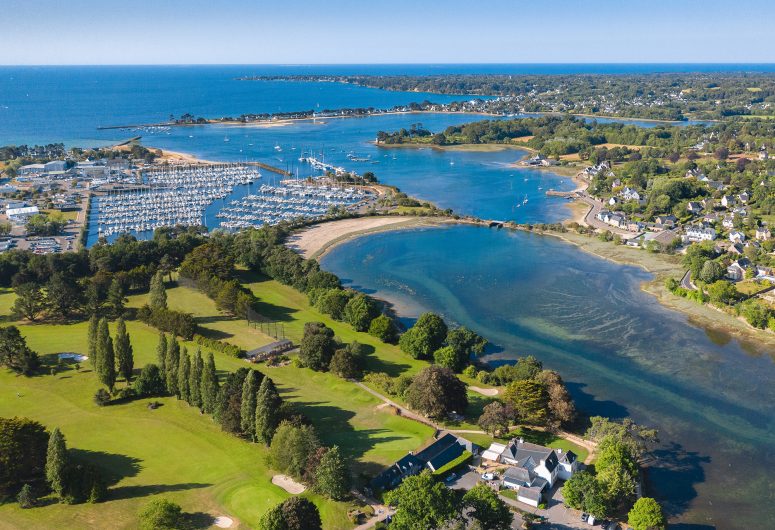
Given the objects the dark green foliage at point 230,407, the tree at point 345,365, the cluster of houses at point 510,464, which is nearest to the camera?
the cluster of houses at point 510,464

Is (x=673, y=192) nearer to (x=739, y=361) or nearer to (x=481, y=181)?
(x=481, y=181)

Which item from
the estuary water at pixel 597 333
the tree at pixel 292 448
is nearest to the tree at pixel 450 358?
the estuary water at pixel 597 333

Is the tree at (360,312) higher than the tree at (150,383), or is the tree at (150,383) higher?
the tree at (360,312)

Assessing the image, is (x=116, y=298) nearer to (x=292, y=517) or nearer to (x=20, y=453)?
(x=20, y=453)

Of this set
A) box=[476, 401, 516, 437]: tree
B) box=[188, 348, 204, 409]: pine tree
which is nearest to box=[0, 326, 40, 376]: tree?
box=[188, 348, 204, 409]: pine tree

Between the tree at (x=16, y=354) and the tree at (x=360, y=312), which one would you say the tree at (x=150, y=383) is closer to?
the tree at (x=16, y=354)

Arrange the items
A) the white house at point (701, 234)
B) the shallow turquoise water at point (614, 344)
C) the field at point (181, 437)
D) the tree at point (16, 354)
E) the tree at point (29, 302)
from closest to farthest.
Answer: the field at point (181, 437)
the shallow turquoise water at point (614, 344)
the tree at point (16, 354)
the tree at point (29, 302)
the white house at point (701, 234)

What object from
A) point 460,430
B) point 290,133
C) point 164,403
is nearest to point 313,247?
point 164,403
